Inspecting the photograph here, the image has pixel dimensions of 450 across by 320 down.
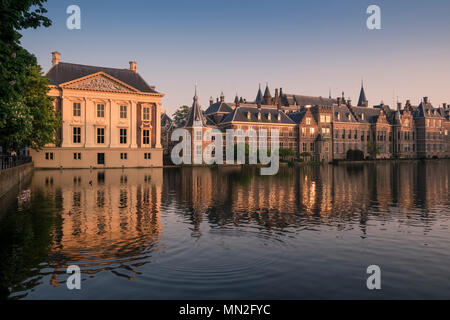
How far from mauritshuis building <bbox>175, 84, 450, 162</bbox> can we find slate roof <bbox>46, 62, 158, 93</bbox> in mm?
15388

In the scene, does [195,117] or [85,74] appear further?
[195,117]

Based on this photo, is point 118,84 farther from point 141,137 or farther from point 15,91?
point 15,91

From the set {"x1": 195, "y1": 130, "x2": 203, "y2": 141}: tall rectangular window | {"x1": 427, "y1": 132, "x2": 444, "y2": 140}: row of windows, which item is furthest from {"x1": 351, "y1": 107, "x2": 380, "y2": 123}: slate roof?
{"x1": 195, "y1": 130, "x2": 203, "y2": 141}: tall rectangular window

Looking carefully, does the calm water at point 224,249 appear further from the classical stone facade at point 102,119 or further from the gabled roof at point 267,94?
the gabled roof at point 267,94

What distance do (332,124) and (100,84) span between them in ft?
205

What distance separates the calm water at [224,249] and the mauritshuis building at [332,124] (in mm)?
64539

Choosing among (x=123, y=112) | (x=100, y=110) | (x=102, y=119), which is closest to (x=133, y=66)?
(x=123, y=112)

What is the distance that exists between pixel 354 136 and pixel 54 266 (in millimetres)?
103092

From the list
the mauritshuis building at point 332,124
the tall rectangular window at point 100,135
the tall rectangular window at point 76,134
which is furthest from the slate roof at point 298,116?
the tall rectangular window at point 76,134

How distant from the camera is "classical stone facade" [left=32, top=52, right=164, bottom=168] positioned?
62.2m

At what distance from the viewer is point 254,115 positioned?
89.1 metres

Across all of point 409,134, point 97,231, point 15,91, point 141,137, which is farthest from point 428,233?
point 409,134

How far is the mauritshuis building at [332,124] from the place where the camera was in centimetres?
8862

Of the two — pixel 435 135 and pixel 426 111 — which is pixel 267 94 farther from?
pixel 435 135
